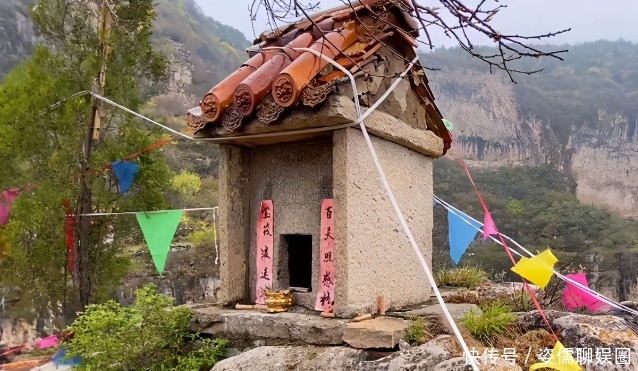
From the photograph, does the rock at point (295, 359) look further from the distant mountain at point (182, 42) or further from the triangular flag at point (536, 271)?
the distant mountain at point (182, 42)

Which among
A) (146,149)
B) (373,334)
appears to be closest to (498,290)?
(373,334)

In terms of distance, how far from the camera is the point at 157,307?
15.5 ft

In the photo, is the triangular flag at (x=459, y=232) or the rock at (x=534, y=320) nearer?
the rock at (x=534, y=320)

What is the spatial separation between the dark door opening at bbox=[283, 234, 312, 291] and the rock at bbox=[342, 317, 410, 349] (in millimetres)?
1267

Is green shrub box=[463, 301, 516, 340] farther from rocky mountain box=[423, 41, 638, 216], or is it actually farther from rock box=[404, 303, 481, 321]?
rocky mountain box=[423, 41, 638, 216]

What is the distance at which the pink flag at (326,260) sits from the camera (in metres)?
4.62

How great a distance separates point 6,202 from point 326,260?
5.33m

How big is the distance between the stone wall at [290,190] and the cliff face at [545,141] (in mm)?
23456

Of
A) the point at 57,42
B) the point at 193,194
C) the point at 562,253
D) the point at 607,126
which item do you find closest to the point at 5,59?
the point at 193,194

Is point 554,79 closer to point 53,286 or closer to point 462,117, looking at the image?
point 462,117

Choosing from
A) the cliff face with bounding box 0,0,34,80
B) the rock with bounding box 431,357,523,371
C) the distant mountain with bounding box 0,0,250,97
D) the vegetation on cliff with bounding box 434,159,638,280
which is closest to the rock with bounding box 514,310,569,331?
the rock with bounding box 431,357,523,371

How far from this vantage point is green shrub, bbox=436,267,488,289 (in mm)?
6812

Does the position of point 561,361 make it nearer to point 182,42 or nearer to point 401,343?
point 401,343

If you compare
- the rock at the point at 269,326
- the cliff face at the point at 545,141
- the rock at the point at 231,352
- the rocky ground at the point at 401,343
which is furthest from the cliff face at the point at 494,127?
the rock at the point at 231,352
